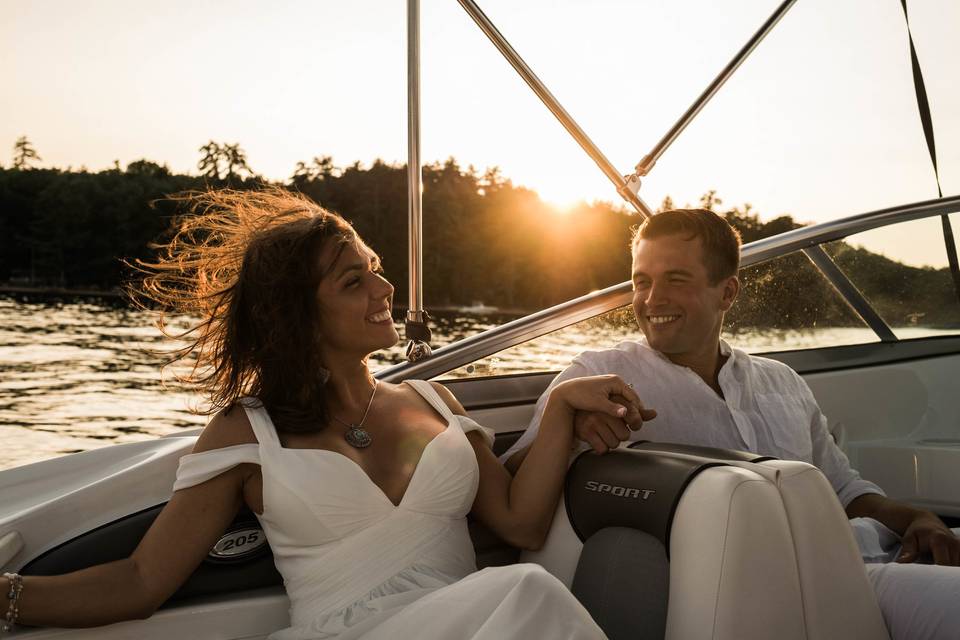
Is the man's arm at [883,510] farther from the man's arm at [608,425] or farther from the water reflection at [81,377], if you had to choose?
the water reflection at [81,377]

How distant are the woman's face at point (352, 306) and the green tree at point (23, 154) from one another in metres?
3.59

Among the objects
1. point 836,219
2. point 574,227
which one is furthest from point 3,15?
point 836,219

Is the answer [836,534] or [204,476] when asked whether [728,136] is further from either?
[204,476]

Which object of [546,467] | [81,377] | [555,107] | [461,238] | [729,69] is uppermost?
[729,69]

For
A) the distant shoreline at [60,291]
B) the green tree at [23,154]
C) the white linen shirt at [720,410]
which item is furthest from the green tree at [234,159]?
the green tree at [23,154]

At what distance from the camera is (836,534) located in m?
1.28

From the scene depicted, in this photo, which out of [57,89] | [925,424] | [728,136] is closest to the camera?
[925,424]

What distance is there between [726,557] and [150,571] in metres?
0.88

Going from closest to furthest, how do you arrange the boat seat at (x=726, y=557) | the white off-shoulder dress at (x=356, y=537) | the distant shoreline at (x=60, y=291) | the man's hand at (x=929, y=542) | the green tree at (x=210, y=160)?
1. the boat seat at (x=726, y=557)
2. the white off-shoulder dress at (x=356, y=537)
3. the man's hand at (x=929, y=542)
4. the green tree at (x=210, y=160)
5. the distant shoreline at (x=60, y=291)

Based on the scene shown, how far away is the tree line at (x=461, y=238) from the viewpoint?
2.48 meters

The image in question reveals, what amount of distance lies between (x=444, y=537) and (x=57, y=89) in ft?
10.0

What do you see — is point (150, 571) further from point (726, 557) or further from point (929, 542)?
point (929, 542)

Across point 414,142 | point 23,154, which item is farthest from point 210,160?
point 23,154

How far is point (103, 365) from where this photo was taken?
3186 mm
